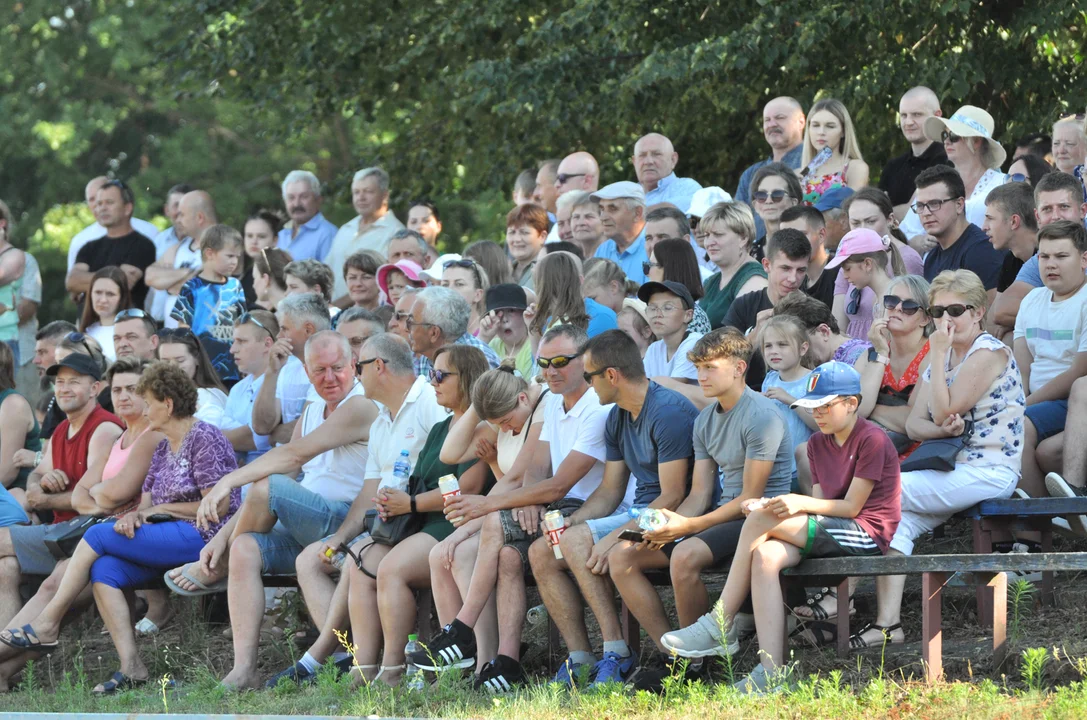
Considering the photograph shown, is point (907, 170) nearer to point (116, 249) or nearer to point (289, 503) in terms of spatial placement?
point (289, 503)

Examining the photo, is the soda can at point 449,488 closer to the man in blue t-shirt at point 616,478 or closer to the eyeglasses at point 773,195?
the man in blue t-shirt at point 616,478

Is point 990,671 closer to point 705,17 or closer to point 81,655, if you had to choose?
point 81,655

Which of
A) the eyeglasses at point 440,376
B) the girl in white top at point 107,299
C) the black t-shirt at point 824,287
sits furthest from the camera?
the girl in white top at point 107,299

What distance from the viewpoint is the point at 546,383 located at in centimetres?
802

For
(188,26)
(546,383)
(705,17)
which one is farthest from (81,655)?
(188,26)

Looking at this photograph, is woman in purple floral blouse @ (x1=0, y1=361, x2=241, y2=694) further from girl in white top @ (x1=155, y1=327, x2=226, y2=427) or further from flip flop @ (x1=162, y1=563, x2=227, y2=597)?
girl in white top @ (x1=155, y1=327, x2=226, y2=427)

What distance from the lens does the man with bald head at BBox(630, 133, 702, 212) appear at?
11.8 metres

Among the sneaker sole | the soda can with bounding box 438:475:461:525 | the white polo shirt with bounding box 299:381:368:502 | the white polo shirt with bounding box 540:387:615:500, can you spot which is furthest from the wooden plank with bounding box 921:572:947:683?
the white polo shirt with bounding box 299:381:368:502

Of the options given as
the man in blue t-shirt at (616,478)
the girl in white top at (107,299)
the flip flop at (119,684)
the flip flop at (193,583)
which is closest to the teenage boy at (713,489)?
the man in blue t-shirt at (616,478)

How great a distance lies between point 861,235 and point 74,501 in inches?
200

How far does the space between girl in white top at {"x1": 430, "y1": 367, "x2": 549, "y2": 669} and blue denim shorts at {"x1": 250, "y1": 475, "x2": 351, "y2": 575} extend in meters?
0.89

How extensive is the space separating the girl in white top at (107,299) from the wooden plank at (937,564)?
736cm

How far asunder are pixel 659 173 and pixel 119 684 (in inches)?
227

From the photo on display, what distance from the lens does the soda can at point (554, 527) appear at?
23.3 ft
